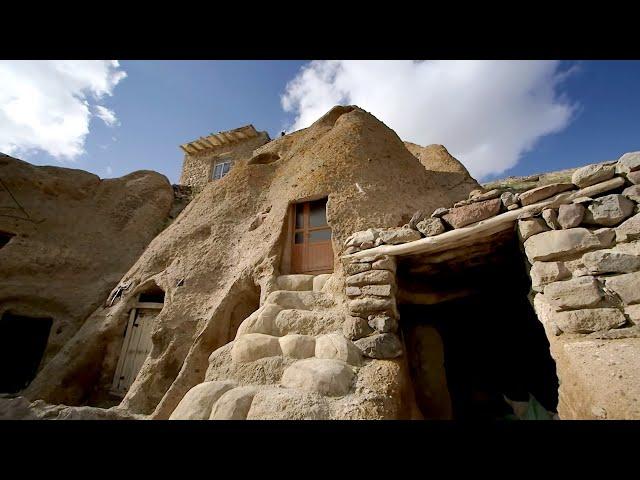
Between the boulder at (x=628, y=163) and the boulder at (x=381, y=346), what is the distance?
7.72 ft

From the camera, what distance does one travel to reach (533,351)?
5.16 m

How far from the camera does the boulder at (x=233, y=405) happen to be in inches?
99.0

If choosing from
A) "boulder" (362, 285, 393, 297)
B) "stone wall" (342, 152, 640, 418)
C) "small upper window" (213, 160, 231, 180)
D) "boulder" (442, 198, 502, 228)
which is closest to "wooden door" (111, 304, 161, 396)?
"boulder" (362, 285, 393, 297)

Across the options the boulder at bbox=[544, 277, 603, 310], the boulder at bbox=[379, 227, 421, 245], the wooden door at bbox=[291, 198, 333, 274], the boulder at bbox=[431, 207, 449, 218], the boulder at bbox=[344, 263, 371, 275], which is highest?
the wooden door at bbox=[291, 198, 333, 274]

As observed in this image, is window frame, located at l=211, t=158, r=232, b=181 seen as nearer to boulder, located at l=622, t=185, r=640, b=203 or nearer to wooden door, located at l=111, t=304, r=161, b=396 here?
wooden door, located at l=111, t=304, r=161, b=396

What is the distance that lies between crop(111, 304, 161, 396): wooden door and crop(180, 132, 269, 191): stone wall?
899 cm

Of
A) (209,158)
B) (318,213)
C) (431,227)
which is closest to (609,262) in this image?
(431,227)

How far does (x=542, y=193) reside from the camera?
264cm

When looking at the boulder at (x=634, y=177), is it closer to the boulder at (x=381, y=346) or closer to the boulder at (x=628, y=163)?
the boulder at (x=628, y=163)

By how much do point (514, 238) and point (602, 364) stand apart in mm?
1582

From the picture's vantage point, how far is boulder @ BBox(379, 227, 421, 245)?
11.2 feet

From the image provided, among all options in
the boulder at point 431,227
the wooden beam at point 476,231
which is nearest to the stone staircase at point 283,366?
the wooden beam at point 476,231

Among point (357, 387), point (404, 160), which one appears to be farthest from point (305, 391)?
point (404, 160)
